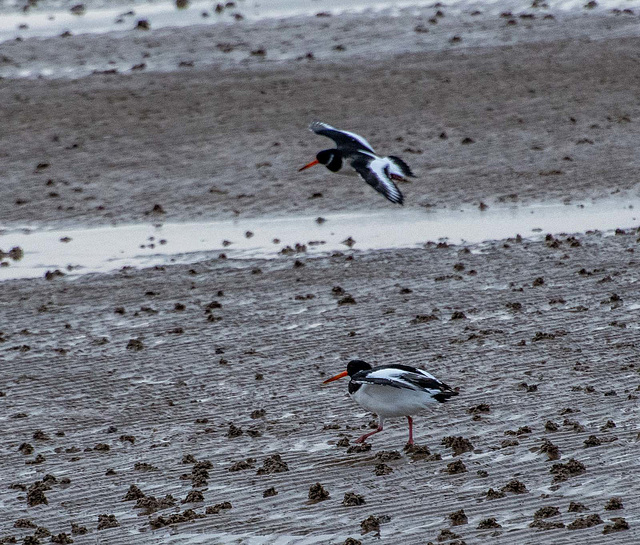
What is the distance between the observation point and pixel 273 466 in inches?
351

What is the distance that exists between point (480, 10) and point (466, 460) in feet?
74.2

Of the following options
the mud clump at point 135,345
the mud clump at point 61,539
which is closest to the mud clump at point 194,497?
the mud clump at point 61,539

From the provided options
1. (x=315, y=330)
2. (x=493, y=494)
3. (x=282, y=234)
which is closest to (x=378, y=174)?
(x=315, y=330)

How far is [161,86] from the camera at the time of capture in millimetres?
24766

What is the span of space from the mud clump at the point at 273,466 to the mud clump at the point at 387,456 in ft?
2.21

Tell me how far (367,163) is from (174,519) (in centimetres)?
667

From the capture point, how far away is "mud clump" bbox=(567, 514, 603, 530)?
294 inches

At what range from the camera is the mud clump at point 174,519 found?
26.6 feet

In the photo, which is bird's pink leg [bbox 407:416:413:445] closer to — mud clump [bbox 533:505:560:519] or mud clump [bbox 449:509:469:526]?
mud clump [bbox 449:509:469:526]

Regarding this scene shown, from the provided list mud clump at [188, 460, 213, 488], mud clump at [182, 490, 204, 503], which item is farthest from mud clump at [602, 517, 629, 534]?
mud clump at [188, 460, 213, 488]

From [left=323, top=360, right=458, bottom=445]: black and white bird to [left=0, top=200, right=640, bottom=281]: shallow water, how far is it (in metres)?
6.00

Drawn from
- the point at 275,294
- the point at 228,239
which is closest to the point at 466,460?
the point at 275,294

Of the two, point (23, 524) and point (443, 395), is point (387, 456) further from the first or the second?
point (23, 524)

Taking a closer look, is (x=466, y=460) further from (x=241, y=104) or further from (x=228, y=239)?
(x=241, y=104)
